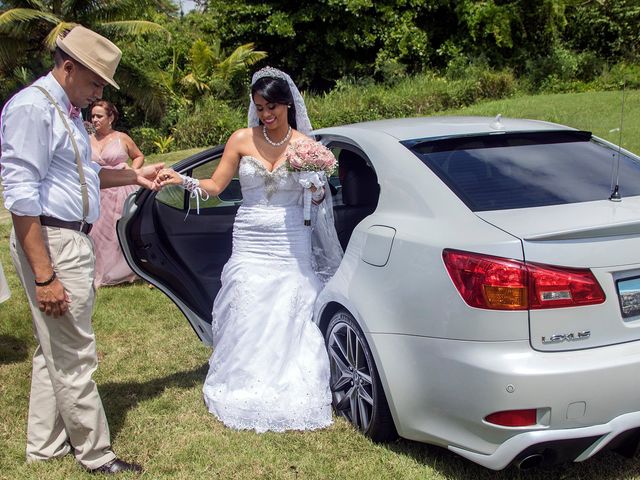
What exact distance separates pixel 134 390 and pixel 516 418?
8.76 ft

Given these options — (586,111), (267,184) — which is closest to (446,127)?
(267,184)

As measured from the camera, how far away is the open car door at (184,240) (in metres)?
4.35

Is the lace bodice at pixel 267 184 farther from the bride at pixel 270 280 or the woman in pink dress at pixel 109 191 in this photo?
the woman in pink dress at pixel 109 191

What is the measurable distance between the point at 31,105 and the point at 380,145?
5.66 feet

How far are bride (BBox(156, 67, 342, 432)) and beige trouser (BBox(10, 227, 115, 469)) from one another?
2.61 feet

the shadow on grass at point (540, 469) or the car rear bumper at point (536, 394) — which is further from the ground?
the car rear bumper at point (536, 394)

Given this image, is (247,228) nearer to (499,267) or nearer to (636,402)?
(499,267)

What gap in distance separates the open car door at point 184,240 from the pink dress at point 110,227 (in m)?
2.35

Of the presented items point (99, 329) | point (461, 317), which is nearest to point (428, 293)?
point (461, 317)

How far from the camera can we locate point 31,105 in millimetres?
3025

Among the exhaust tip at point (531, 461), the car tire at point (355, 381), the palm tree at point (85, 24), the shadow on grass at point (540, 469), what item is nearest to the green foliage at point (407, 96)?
the palm tree at point (85, 24)

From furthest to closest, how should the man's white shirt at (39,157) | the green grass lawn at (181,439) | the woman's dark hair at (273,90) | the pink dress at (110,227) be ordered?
the pink dress at (110,227) → the woman's dark hair at (273,90) → the green grass lawn at (181,439) → the man's white shirt at (39,157)

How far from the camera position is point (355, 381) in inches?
146

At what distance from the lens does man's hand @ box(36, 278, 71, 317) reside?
3.12m
